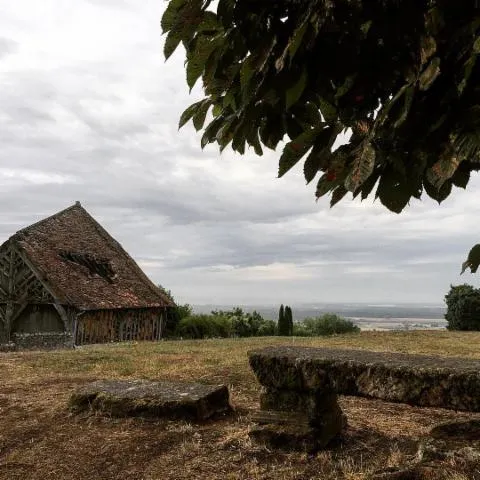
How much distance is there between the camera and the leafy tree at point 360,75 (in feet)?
6.47

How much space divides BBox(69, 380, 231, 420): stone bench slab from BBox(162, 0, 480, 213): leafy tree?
4.52 meters

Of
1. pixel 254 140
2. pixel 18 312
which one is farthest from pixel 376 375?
pixel 18 312

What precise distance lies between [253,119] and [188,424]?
4.45m

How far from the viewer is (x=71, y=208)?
31328 millimetres

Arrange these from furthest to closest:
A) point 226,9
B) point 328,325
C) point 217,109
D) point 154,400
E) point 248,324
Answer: point 248,324
point 328,325
point 154,400
point 217,109
point 226,9

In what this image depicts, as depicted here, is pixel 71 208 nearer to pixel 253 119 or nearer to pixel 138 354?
pixel 138 354

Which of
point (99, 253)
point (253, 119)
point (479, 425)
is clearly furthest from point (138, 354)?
point (99, 253)

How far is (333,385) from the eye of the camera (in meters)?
4.79

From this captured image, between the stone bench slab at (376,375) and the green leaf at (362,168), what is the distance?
2998mm

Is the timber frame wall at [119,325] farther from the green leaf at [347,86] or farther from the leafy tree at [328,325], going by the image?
the green leaf at [347,86]

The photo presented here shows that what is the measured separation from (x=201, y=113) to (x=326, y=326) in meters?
28.7

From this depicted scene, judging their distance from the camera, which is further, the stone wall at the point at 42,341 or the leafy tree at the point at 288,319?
the leafy tree at the point at 288,319

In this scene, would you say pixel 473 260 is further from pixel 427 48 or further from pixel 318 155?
pixel 427 48

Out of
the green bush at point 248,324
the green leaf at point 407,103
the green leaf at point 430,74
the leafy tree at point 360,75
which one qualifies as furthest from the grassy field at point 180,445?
the green bush at point 248,324
